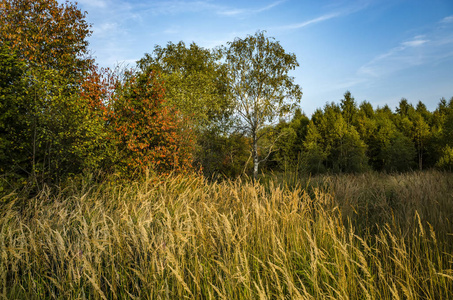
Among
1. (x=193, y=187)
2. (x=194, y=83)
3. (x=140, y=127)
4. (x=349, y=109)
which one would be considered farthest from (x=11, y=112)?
(x=349, y=109)

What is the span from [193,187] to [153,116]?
3.38m

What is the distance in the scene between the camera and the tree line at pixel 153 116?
632 centimetres

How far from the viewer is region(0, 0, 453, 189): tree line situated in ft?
20.7

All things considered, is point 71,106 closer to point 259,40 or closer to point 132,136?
point 132,136

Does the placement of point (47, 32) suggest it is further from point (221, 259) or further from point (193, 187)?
point (221, 259)

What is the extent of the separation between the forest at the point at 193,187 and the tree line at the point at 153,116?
6cm

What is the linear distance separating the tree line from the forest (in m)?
0.06

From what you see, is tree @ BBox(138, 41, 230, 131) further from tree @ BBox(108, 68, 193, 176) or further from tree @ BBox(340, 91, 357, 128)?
tree @ BBox(340, 91, 357, 128)

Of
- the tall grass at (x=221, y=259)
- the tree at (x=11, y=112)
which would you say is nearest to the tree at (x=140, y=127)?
the tree at (x=11, y=112)

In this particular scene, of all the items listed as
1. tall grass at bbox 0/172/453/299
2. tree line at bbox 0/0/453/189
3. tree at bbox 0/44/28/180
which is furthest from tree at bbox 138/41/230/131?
tall grass at bbox 0/172/453/299

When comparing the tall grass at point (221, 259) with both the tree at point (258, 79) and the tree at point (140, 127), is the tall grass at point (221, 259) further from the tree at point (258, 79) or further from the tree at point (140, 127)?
the tree at point (258, 79)

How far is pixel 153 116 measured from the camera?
8320mm

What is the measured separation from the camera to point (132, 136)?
7602 mm

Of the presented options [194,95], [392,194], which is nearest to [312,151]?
[194,95]
